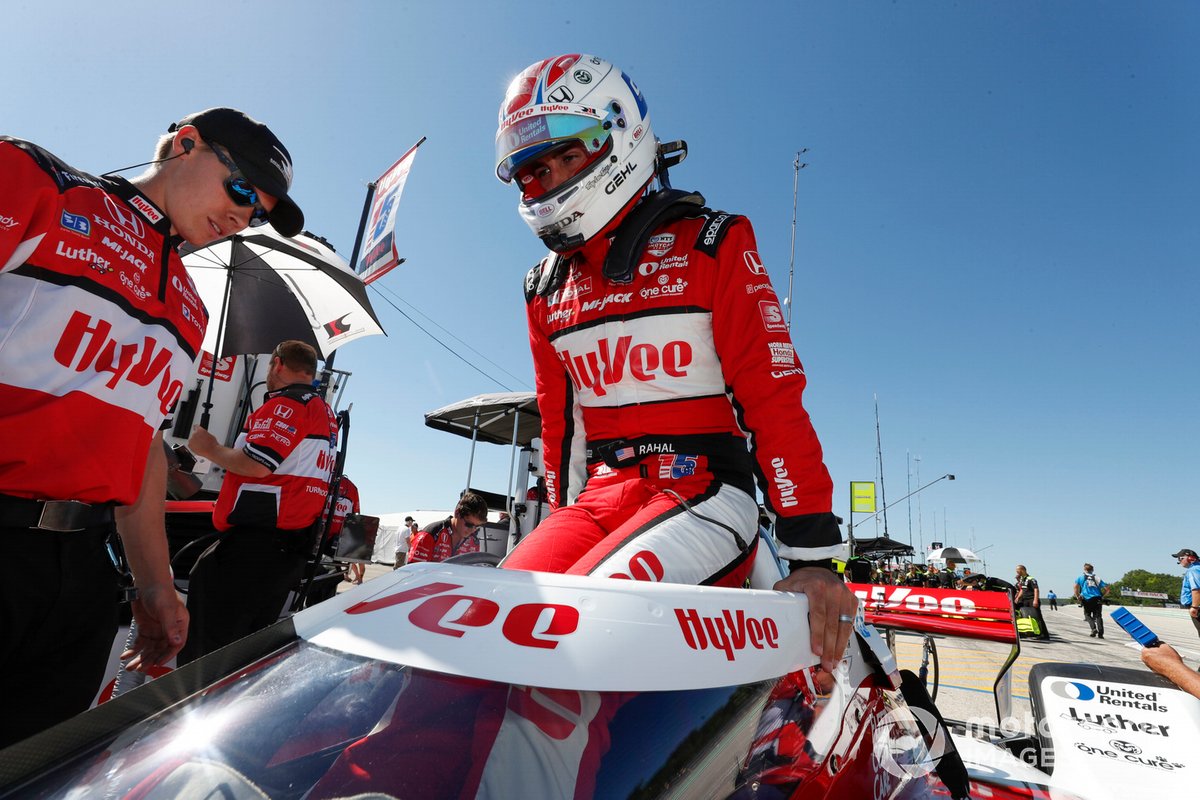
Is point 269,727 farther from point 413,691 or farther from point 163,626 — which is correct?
point 163,626

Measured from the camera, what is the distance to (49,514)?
4.18 feet

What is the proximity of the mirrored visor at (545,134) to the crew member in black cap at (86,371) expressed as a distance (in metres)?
0.66

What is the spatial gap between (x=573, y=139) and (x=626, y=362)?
67 centimetres

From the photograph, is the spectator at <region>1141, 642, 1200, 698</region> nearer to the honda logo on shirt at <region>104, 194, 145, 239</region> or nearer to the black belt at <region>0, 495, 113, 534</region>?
the black belt at <region>0, 495, 113, 534</region>

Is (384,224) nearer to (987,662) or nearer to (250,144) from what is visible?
(250,144)

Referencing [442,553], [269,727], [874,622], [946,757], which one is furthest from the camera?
[442,553]

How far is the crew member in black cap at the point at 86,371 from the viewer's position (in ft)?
4.03

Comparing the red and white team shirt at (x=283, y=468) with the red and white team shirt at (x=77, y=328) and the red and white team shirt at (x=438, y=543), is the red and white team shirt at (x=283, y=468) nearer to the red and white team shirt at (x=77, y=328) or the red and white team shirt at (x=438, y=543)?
the red and white team shirt at (x=77, y=328)

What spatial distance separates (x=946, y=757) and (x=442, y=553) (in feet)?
23.7

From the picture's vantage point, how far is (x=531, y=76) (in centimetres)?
184

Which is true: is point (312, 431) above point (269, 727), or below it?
above

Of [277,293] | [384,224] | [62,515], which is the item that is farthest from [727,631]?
[384,224]

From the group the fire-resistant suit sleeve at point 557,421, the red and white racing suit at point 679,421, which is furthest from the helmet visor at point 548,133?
the fire-resistant suit sleeve at point 557,421

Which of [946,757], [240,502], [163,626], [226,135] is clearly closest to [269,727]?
[163,626]
